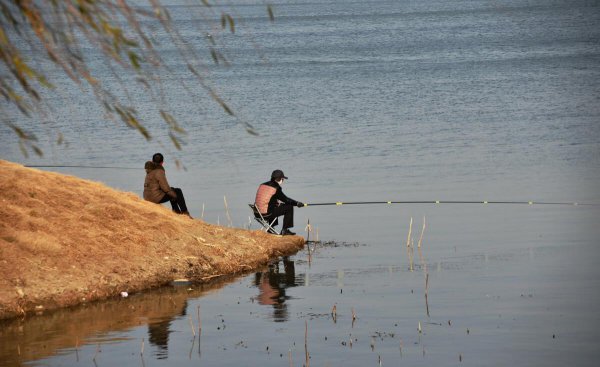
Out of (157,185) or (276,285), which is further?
(157,185)

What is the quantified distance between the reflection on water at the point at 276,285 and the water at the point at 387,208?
0.07 metres

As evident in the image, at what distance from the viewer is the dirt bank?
1838 centimetres

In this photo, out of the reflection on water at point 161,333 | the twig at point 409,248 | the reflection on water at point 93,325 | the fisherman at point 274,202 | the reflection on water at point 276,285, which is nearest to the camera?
the reflection on water at point 161,333

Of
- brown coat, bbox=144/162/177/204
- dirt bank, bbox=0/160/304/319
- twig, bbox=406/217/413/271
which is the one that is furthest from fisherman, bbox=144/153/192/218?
twig, bbox=406/217/413/271

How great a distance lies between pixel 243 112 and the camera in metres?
58.8

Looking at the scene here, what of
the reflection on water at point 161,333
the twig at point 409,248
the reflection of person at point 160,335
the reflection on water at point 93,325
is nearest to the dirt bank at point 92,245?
the reflection on water at point 93,325

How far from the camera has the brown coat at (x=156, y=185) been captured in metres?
22.8

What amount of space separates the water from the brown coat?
4.24ft

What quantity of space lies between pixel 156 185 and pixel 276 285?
12.3ft

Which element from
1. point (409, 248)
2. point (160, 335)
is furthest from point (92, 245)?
point (409, 248)

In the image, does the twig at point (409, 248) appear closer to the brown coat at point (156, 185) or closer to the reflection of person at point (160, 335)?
the brown coat at point (156, 185)

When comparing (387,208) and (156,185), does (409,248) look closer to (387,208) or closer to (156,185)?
(156,185)

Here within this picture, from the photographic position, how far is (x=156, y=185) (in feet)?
75.4

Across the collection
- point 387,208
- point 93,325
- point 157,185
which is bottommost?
point 93,325
